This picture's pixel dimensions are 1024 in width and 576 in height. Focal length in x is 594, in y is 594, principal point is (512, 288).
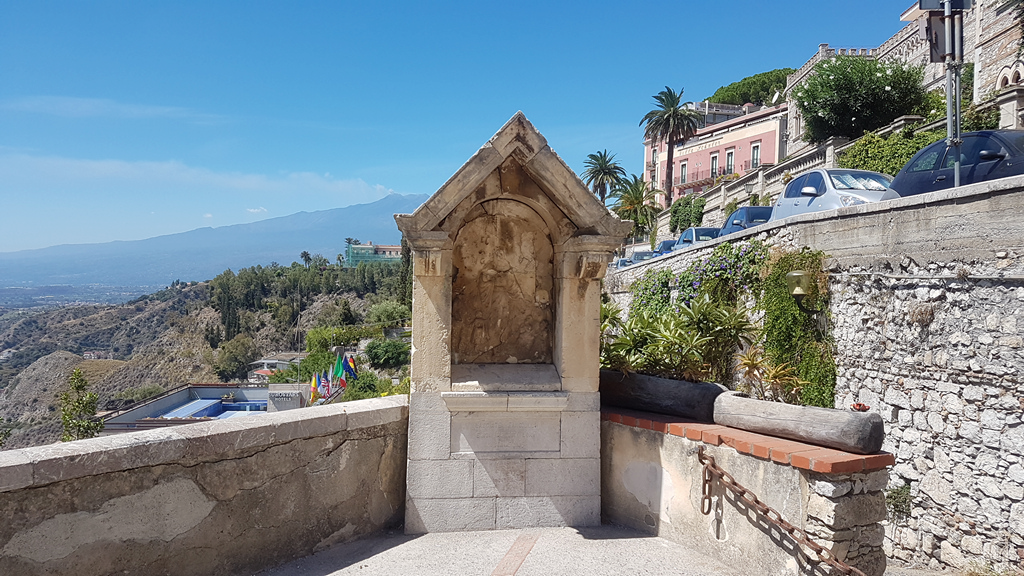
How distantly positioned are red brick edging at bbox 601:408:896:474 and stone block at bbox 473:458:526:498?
88 cm

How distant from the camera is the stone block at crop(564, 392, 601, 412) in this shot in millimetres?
4711

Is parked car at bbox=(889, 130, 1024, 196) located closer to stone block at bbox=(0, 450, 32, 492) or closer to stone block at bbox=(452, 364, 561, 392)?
stone block at bbox=(452, 364, 561, 392)

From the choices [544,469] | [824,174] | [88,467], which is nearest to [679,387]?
[544,469]

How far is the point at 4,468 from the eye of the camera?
2.96m

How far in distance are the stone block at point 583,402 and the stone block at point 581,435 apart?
33 millimetres

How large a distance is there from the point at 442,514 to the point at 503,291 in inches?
73.3

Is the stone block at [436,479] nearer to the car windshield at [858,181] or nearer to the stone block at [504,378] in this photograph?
the stone block at [504,378]

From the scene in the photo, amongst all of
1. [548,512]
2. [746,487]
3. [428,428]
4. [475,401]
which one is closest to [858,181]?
[746,487]

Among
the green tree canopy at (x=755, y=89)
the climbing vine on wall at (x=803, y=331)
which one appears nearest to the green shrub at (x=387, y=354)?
the green tree canopy at (x=755, y=89)

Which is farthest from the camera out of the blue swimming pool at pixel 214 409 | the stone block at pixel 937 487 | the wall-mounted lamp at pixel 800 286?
the blue swimming pool at pixel 214 409

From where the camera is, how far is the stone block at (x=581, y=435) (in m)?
4.72

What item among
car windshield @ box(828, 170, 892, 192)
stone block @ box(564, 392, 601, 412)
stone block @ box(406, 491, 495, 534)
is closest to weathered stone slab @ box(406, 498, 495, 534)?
stone block @ box(406, 491, 495, 534)

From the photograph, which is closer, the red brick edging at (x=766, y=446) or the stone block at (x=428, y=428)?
the red brick edging at (x=766, y=446)

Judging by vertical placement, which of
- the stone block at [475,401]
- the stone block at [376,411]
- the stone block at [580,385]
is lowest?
the stone block at [376,411]
